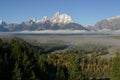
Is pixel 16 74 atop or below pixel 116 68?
atop

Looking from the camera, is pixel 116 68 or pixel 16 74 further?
pixel 116 68

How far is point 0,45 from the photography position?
137250mm

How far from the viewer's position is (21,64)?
118 m

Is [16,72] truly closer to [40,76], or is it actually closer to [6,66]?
[6,66]

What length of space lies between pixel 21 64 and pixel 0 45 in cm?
2253

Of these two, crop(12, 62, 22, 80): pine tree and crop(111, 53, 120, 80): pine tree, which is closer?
crop(12, 62, 22, 80): pine tree

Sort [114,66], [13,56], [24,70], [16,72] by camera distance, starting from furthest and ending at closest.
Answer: [114,66] < [13,56] < [24,70] < [16,72]

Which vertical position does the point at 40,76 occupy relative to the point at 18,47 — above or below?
below

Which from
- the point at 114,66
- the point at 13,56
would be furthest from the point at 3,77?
the point at 114,66

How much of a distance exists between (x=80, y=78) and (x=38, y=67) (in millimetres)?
17153

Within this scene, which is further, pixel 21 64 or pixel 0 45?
pixel 0 45

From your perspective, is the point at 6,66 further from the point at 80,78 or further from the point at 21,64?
the point at 80,78

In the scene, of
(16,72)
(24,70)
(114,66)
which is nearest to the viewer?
(16,72)

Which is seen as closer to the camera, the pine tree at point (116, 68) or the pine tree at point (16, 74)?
the pine tree at point (16, 74)
